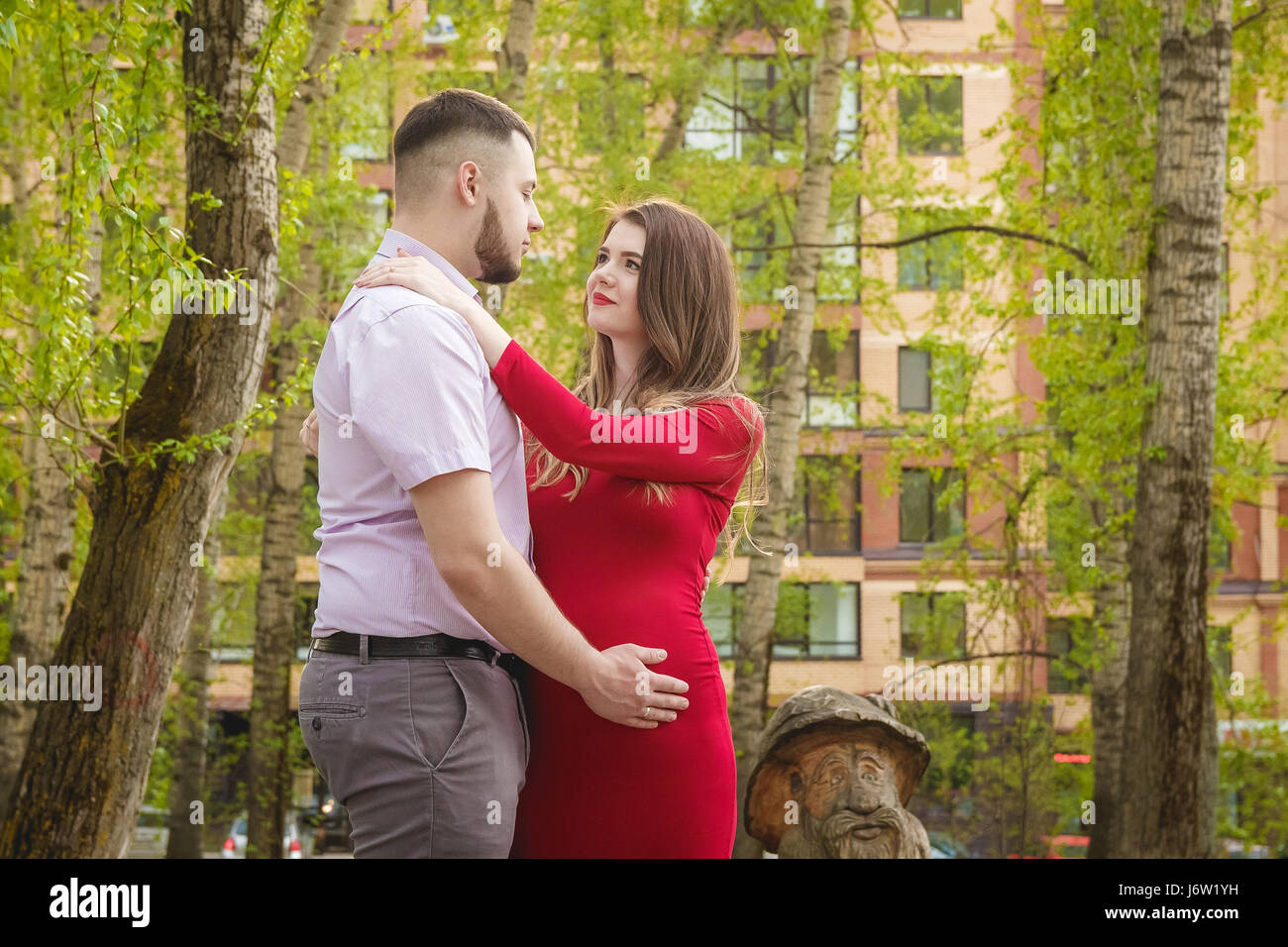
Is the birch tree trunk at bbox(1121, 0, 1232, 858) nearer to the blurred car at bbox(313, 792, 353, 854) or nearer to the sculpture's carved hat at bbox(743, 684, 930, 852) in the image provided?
the sculpture's carved hat at bbox(743, 684, 930, 852)

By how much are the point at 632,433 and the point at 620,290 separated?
53cm

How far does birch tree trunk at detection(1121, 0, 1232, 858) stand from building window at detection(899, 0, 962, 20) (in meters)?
21.8

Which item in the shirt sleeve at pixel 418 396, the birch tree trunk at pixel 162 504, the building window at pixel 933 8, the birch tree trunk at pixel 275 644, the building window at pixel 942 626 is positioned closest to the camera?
the shirt sleeve at pixel 418 396

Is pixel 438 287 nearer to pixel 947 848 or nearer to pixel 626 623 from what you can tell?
pixel 626 623

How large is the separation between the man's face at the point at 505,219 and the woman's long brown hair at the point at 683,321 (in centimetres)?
45

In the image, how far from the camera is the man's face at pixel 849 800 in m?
5.95

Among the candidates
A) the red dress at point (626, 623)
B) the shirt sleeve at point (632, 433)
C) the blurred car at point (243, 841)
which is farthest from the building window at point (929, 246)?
the blurred car at point (243, 841)

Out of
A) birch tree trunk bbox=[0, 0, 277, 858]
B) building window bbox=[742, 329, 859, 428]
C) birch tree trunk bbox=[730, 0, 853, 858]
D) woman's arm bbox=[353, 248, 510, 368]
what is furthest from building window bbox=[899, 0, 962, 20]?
woman's arm bbox=[353, 248, 510, 368]

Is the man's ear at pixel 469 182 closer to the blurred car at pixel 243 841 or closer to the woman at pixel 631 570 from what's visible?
the woman at pixel 631 570

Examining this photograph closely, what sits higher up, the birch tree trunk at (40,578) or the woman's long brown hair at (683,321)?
the woman's long brown hair at (683,321)

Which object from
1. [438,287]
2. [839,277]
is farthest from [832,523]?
[438,287]

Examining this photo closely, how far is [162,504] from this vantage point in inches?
234

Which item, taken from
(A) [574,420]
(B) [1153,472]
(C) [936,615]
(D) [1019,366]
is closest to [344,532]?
(A) [574,420]
